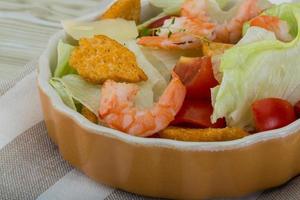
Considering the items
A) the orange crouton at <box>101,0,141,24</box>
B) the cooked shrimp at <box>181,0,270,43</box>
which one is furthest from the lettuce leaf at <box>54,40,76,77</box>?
the cooked shrimp at <box>181,0,270,43</box>

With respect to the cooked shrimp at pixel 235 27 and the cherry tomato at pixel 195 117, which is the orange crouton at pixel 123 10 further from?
the cherry tomato at pixel 195 117

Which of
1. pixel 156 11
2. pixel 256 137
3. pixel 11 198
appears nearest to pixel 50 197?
pixel 11 198

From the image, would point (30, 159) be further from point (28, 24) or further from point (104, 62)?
point (28, 24)

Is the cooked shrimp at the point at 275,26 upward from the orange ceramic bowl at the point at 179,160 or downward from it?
upward

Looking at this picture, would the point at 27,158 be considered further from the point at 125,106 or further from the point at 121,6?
the point at 121,6

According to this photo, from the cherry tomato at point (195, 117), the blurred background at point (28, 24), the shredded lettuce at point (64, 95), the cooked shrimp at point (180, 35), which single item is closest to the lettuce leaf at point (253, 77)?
the cherry tomato at point (195, 117)

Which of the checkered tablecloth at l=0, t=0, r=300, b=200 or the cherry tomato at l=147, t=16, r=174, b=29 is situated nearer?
the checkered tablecloth at l=0, t=0, r=300, b=200

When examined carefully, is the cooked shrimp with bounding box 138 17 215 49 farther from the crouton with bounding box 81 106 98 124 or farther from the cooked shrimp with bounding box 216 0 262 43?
the crouton with bounding box 81 106 98 124
